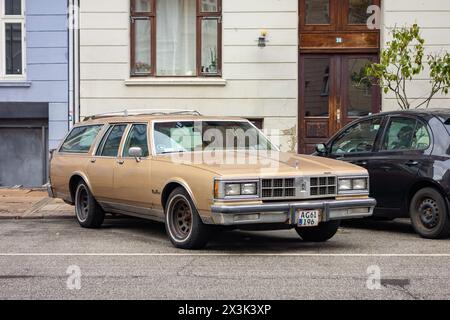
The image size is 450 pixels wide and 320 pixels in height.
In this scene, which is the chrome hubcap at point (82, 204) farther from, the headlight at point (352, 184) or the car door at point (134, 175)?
the headlight at point (352, 184)

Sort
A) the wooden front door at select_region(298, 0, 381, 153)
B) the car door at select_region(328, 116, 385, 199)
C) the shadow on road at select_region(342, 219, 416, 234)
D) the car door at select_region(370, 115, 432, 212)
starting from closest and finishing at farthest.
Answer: the car door at select_region(370, 115, 432, 212)
the car door at select_region(328, 116, 385, 199)
the shadow on road at select_region(342, 219, 416, 234)
the wooden front door at select_region(298, 0, 381, 153)

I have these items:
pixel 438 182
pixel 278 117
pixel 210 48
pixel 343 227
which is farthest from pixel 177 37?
pixel 438 182

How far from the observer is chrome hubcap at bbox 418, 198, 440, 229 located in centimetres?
982

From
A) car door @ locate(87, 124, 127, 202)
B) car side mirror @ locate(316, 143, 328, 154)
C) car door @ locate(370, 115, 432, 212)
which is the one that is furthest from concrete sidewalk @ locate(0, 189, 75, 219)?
car door @ locate(370, 115, 432, 212)

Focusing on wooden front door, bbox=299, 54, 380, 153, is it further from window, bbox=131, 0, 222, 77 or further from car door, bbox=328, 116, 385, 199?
car door, bbox=328, 116, 385, 199

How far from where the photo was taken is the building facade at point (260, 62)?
1731cm

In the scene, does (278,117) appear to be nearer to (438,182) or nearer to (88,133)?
(88,133)

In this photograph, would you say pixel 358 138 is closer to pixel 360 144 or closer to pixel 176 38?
pixel 360 144

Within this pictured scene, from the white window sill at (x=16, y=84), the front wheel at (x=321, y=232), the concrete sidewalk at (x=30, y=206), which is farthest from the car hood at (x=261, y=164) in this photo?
the white window sill at (x=16, y=84)

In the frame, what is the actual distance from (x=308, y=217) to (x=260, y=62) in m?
9.01

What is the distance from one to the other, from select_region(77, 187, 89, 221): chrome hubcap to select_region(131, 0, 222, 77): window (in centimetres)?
654

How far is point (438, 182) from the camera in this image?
968 centimetres

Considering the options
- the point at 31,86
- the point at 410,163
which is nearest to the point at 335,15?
the point at 31,86

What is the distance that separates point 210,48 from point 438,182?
29.5 feet
